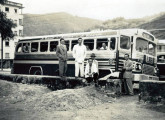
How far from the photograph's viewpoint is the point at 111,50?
13070 millimetres

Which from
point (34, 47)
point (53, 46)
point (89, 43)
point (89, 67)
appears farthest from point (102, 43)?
point (34, 47)

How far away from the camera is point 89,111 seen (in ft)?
26.7

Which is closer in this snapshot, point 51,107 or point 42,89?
point 51,107

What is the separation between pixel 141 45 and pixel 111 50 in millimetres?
1810

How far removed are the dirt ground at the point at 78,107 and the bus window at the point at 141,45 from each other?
3642mm

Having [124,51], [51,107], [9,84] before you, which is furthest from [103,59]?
[51,107]

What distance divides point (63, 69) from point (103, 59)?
2313 mm

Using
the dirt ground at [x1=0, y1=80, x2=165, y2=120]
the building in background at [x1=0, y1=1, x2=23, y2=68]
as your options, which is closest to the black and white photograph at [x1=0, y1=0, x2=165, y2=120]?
the dirt ground at [x1=0, y1=80, x2=165, y2=120]

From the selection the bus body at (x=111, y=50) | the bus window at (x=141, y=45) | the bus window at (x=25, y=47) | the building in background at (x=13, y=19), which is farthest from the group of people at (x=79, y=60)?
the building in background at (x=13, y=19)

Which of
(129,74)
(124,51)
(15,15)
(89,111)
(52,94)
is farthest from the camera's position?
(15,15)

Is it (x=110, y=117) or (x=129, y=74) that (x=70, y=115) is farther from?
(x=129, y=74)

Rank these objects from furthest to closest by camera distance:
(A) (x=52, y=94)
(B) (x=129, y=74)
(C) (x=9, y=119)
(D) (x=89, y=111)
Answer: (B) (x=129, y=74)
(A) (x=52, y=94)
(D) (x=89, y=111)
(C) (x=9, y=119)

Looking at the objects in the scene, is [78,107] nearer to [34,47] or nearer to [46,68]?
[46,68]

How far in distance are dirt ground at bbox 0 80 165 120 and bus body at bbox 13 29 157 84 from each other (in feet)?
8.97
